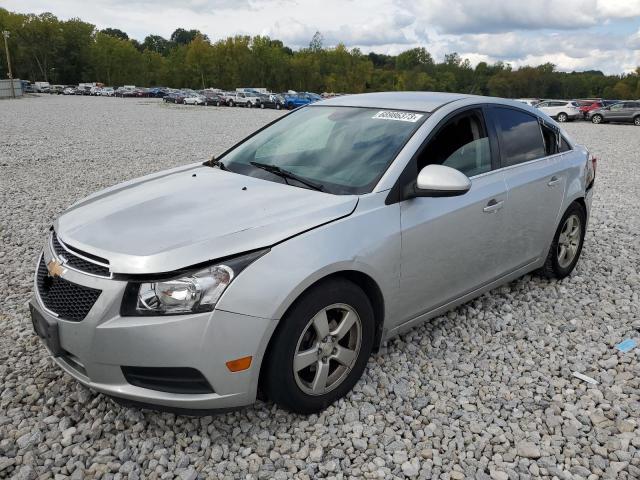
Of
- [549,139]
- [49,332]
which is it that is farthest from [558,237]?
[49,332]

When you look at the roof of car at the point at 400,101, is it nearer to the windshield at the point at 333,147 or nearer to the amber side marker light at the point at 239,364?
the windshield at the point at 333,147

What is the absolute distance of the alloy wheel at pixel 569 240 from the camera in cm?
496

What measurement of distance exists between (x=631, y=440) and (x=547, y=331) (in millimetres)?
1309

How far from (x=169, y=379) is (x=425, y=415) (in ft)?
4.74

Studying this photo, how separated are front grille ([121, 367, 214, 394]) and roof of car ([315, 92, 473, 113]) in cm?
223

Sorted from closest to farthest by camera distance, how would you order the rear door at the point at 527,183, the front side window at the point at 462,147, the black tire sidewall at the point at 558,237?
the front side window at the point at 462,147 < the rear door at the point at 527,183 < the black tire sidewall at the point at 558,237

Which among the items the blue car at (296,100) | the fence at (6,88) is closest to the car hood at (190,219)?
the blue car at (296,100)

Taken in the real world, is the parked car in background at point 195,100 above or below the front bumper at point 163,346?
below

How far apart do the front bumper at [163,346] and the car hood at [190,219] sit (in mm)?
202

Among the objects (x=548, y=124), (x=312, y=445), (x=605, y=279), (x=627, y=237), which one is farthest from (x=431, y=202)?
(x=627, y=237)

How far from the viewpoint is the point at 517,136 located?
432 centimetres

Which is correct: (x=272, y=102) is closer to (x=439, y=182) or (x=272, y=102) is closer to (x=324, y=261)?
(x=439, y=182)

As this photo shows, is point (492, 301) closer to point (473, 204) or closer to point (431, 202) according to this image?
point (473, 204)

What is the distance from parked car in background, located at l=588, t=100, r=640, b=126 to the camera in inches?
1216
